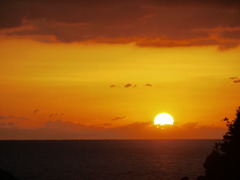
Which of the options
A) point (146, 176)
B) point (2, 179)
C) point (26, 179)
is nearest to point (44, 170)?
point (26, 179)

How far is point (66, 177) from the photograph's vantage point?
119 m

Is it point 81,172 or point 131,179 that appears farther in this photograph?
point 81,172

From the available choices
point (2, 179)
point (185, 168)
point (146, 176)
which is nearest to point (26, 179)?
point (146, 176)

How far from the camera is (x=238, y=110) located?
59.3 m

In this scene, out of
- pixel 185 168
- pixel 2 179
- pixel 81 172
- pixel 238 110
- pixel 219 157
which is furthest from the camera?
pixel 185 168

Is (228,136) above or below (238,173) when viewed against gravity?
above

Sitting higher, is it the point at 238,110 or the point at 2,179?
the point at 238,110

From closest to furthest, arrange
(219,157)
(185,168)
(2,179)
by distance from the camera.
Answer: (2,179) < (219,157) < (185,168)

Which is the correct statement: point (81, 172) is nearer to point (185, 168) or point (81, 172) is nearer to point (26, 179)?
point (26, 179)

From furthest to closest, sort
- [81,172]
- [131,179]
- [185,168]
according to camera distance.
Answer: [185,168], [81,172], [131,179]

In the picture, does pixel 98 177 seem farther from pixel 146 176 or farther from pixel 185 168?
pixel 185 168

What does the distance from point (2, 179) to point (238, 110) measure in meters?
28.6

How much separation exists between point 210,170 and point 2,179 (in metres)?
23.0

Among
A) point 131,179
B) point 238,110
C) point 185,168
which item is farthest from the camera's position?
point 185,168
